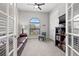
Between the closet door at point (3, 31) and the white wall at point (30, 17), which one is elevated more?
the white wall at point (30, 17)

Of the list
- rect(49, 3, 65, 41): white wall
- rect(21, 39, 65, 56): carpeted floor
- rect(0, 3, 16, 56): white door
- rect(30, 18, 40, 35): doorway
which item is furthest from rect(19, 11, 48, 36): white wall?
rect(0, 3, 16, 56): white door

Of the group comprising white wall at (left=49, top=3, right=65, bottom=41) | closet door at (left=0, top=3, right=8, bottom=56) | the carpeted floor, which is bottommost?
the carpeted floor

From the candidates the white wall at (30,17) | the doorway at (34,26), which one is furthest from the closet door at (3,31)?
the doorway at (34,26)

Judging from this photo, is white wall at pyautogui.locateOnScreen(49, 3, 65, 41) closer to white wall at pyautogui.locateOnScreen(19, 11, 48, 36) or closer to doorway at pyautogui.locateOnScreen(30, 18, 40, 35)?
white wall at pyautogui.locateOnScreen(19, 11, 48, 36)

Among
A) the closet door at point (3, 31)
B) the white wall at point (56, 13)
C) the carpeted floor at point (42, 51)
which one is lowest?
the carpeted floor at point (42, 51)

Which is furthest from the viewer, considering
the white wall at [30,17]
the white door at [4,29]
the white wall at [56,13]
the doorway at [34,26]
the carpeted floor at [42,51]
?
the doorway at [34,26]

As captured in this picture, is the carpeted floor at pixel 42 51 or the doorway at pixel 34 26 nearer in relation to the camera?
the carpeted floor at pixel 42 51

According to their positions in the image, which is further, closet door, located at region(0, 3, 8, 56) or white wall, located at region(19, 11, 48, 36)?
white wall, located at region(19, 11, 48, 36)

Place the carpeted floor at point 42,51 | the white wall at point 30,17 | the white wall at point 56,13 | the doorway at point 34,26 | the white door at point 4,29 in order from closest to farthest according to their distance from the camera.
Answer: the white door at point 4,29 → the carpeted floor at point 42,51 → the white wall at point 56,13 → the white wall at point 30,17 → the doorway at point 34,26

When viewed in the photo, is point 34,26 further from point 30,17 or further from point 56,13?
point 56,13

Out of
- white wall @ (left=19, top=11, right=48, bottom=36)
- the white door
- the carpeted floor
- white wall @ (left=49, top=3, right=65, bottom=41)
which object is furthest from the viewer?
white wall @ (left=19, top=11, right=48, bottom=36)

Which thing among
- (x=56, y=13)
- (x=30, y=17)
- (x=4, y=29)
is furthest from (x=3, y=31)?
Answer: (x=30, y=17)

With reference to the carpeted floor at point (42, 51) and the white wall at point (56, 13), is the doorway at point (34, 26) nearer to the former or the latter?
the white wall at point (56, 13)

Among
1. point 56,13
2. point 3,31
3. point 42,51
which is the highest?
point 56,13
